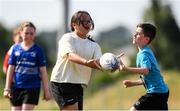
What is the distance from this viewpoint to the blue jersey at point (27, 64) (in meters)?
11.2

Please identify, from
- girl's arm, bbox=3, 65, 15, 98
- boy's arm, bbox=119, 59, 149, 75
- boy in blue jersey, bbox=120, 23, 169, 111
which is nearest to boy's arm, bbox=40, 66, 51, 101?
girl's arm, bbox=3, 65, 15, 98

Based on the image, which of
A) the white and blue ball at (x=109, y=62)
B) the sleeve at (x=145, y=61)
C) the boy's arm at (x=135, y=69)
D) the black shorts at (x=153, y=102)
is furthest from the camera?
the black shorts at (x=153, y=102)

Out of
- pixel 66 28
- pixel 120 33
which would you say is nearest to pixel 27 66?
pixel 66 28

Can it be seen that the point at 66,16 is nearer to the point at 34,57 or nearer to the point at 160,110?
the point at 34,57

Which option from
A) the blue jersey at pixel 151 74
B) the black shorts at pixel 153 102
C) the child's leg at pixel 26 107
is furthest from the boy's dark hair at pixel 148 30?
the child's leg at pixel 26 107

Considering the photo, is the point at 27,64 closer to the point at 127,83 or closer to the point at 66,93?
the point at 66,93

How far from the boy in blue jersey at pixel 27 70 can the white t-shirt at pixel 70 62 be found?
5.79 ft

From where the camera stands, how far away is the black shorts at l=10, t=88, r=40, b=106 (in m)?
11.3

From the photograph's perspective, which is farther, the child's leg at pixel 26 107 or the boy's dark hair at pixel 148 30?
the child's leg at pixel 26 107

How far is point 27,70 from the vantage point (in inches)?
442

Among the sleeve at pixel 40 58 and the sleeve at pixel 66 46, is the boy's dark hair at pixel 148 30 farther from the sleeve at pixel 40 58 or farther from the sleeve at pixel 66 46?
the sleeve at pixel 40 58

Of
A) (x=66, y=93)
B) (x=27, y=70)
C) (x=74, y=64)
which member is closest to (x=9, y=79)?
(x=27, y=70)

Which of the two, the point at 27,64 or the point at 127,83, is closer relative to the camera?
the point at 127,83

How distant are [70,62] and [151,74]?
3.57 ft
